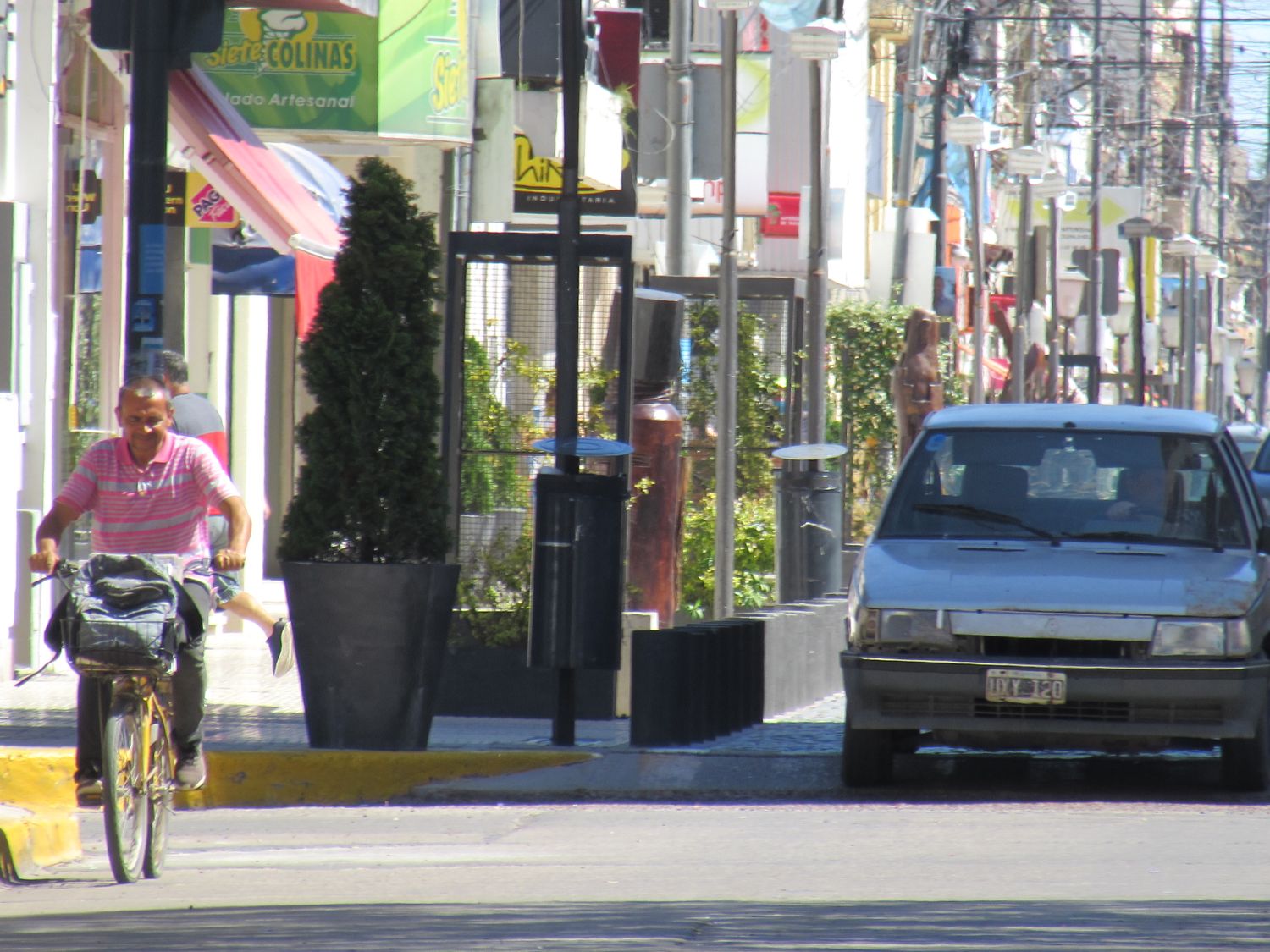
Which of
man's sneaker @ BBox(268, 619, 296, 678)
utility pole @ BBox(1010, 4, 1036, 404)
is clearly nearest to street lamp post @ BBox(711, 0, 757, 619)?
man's sneaker @ BBox(268, 619, 296, 678)

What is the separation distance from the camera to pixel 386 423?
36.8 feet

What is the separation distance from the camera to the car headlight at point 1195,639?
10156mm

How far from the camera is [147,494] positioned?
342 inches

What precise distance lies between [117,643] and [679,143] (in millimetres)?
12454

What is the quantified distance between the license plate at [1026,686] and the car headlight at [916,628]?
0.23 metres

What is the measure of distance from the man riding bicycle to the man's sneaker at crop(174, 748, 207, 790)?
0.02 meters

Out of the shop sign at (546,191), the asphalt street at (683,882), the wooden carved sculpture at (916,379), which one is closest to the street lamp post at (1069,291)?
the wooden carved sculpture at (916,379)

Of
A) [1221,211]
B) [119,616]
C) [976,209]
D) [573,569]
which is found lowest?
[573,569]

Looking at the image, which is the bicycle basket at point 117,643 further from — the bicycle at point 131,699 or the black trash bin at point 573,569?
the black trash bin at point 573,569

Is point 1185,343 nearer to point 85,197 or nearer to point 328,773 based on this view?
point 85,197

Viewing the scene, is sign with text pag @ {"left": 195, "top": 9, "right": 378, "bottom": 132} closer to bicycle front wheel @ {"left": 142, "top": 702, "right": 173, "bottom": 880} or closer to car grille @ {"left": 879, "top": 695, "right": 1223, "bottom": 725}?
car grille @ {"left": 879, "top": 695, "right": 1223, "bottom": 725}

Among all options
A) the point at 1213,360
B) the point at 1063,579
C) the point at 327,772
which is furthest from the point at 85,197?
the point at 1213,360

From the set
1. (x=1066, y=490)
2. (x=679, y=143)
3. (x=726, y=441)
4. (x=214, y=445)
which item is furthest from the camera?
(x=679, y=143)

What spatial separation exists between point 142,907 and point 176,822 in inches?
102
